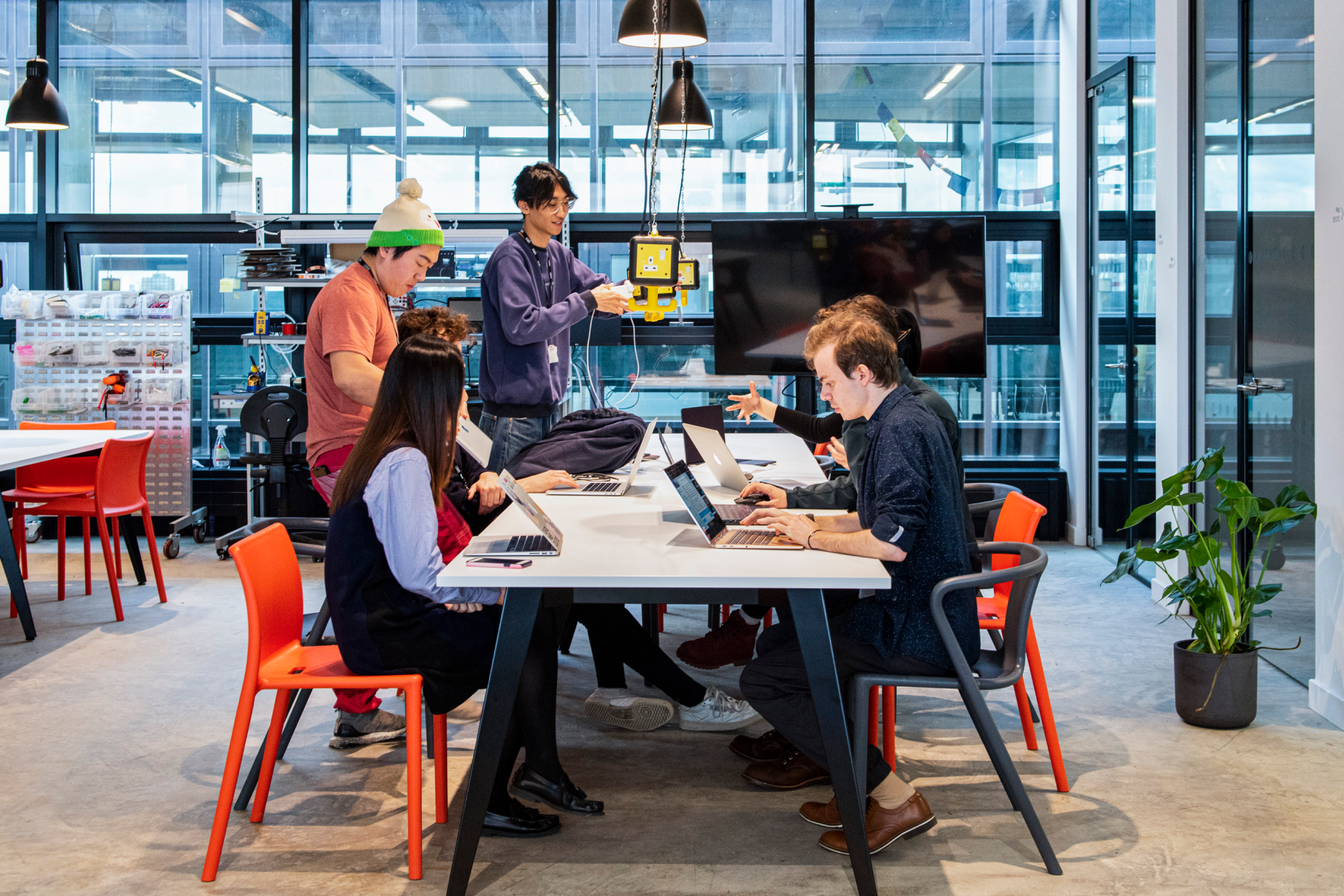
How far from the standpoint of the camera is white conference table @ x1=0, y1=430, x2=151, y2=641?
4.64 meters

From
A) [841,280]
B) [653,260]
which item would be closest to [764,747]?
[653,260]

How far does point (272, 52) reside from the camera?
24.6 feet

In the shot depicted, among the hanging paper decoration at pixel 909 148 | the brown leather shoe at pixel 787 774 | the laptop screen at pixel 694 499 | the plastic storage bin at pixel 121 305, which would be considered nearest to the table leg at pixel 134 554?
the plastic storage bin at pixel 121 305

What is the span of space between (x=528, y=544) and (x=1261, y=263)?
3266mm

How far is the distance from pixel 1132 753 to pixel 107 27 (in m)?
7.54

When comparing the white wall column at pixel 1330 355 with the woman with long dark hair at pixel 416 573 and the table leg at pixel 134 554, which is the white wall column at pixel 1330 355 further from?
the table leg at pixel 134 554

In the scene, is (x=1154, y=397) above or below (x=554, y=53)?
below

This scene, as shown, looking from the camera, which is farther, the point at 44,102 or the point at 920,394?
the point at 44,102

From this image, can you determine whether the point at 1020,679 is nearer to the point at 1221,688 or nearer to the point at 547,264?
the point at 1221,688

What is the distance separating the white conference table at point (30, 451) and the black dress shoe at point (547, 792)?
107 inches

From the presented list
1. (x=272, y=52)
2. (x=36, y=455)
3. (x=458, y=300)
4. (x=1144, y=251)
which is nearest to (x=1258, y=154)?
(x=1144, y=251)

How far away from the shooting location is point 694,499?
272cm

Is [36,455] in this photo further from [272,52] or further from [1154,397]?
[1154,397]

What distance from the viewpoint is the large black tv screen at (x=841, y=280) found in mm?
6484
